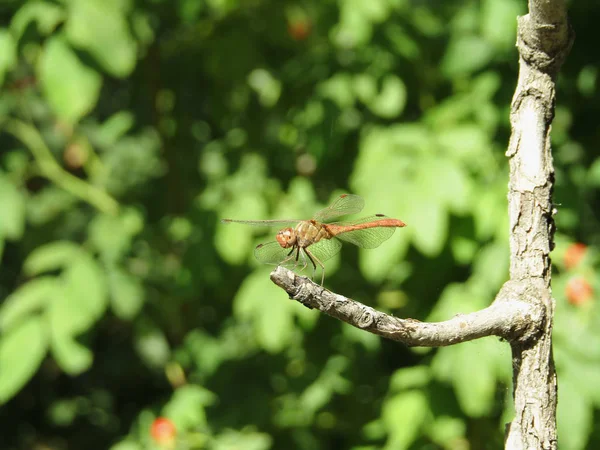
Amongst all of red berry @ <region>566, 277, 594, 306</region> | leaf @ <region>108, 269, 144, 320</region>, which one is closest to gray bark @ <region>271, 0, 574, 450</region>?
red berry @ <region>566, 277, 594, 306</region>

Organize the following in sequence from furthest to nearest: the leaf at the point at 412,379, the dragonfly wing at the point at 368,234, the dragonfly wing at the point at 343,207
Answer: the leaf at the point at 412,379 < the dragonfly wing at the point at 343,207 < the dragonfly wing at the point at 368,234

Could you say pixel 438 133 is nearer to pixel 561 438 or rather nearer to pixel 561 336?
pixel 561 336

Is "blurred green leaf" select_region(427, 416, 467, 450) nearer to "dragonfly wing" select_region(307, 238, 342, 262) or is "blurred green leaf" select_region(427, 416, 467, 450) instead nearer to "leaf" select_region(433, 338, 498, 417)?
"leaf" select_region(433, 338, 498, 417)

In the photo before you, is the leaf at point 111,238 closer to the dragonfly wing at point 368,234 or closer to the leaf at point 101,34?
the leaf at point 101,34

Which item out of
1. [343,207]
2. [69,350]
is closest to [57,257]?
[69,350]

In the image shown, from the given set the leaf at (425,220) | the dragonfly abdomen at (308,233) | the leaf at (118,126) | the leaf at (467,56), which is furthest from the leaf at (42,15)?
the leaf at (467,56)

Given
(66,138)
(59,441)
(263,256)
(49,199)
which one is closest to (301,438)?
(263,256)
